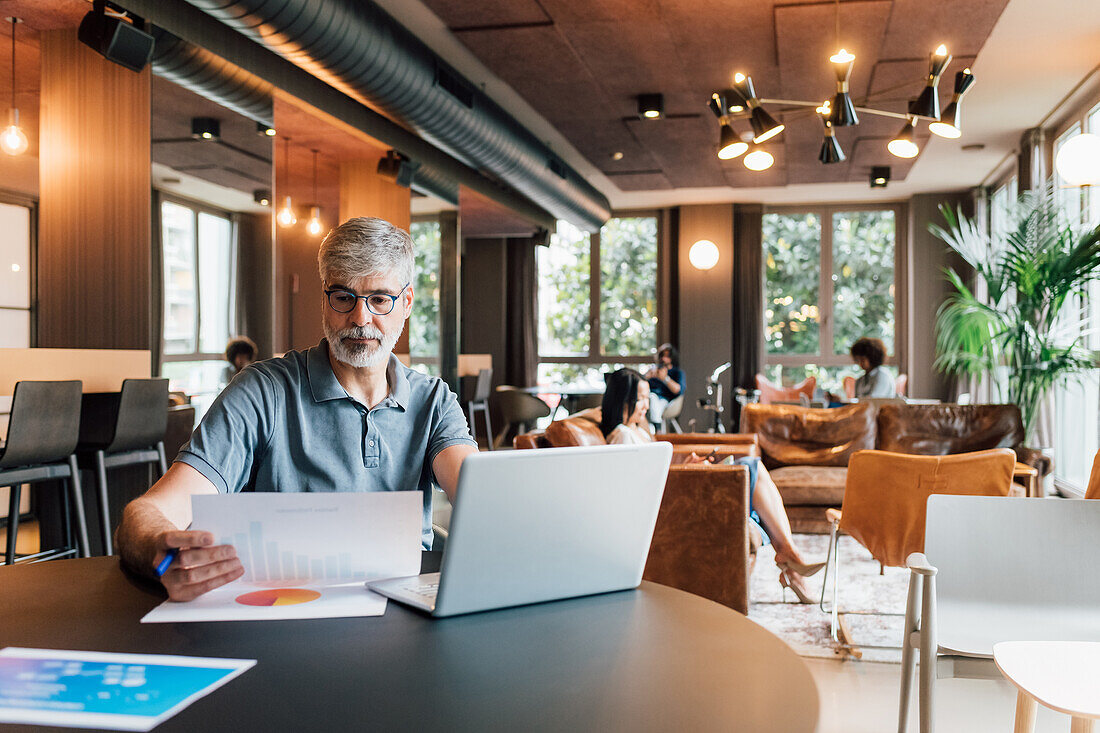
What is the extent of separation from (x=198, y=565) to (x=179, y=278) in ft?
14.5

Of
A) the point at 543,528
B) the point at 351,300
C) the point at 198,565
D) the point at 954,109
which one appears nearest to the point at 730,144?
the point at 954,109

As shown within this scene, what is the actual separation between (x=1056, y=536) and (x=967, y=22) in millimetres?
3877

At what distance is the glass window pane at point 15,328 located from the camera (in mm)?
4301

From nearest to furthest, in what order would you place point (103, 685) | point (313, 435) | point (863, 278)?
point (103, 685) → point (313, 435) → point (863, 278)

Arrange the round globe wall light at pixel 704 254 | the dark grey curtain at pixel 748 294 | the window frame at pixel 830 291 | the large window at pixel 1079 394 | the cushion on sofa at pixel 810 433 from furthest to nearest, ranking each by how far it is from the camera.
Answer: the dark grey curtain at pixel 748 294
the window frame at pixel 830 291
the round globe wall light at pixel 704 254
the large window at pixel 1079 394
the cushion on sofa at pixel 810 433

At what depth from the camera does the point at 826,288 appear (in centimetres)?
1145

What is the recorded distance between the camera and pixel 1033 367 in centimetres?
594

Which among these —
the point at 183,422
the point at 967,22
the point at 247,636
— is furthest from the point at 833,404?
the point at 247,636

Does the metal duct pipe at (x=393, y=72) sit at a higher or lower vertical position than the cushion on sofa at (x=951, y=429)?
higher

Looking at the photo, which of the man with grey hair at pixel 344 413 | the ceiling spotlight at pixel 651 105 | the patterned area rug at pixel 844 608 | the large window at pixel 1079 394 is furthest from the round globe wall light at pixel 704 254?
the man with grey hair at pixel 344 413

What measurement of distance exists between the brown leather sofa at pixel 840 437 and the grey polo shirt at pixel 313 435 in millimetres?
4079

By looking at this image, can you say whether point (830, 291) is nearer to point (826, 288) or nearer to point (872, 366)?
point (826, 288)

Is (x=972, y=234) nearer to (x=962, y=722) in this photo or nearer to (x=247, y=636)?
(x=962, y=722)

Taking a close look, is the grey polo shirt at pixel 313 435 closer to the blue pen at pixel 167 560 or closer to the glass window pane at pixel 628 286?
the blue pen at pixel 167 560
